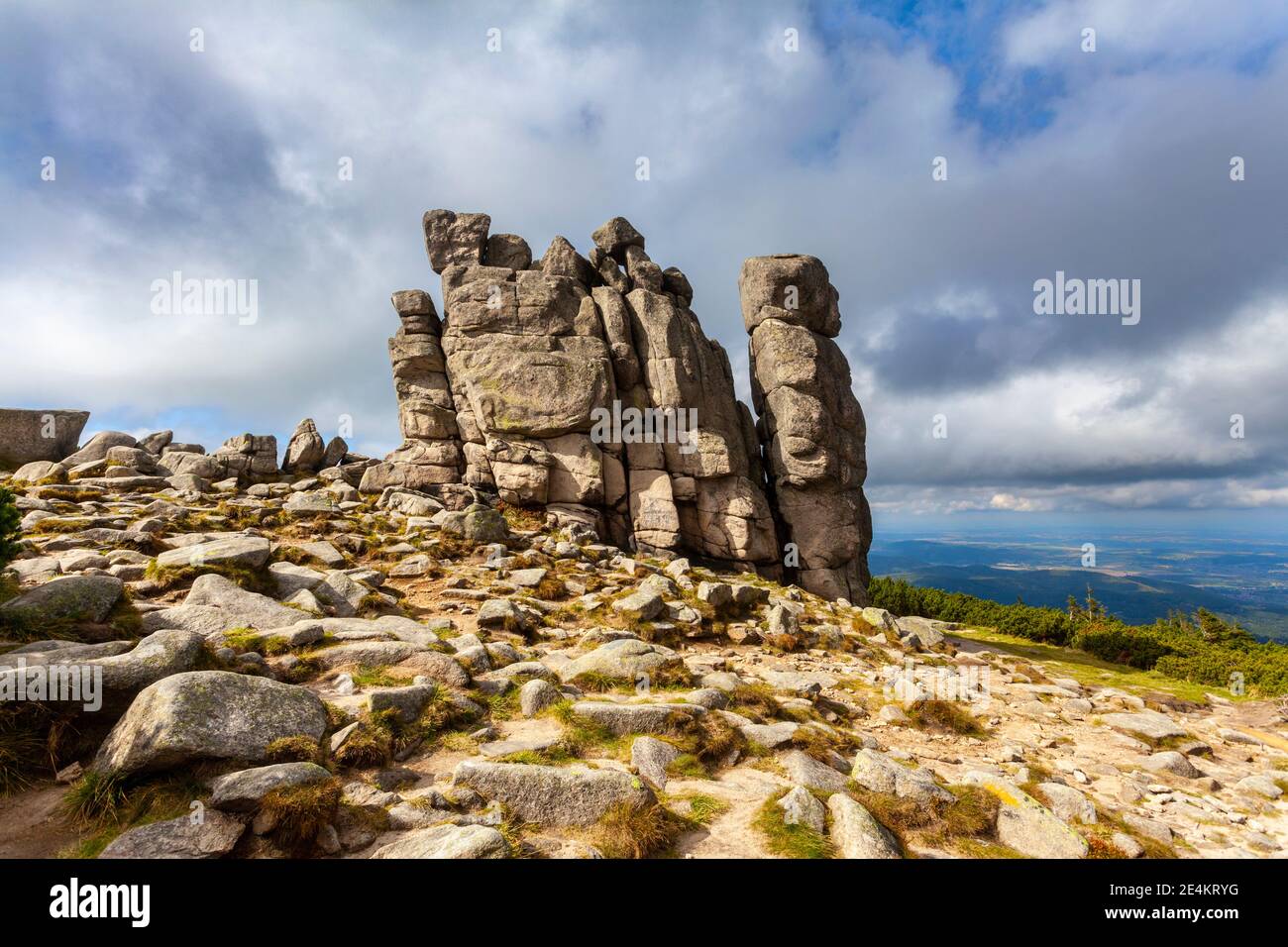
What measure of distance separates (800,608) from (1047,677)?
9557 mm

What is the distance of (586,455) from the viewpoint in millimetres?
33438

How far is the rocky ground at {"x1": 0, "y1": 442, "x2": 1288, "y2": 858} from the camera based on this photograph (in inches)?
242

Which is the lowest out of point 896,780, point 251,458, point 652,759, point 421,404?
point 896,780

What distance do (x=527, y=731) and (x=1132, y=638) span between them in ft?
127

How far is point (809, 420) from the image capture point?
122 ft

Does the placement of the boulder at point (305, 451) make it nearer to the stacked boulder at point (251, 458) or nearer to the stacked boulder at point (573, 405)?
the stacked boulder at point (251, 458)

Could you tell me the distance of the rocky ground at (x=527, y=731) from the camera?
20.2 feet

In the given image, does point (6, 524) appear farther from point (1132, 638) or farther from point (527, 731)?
point (1132, 638)

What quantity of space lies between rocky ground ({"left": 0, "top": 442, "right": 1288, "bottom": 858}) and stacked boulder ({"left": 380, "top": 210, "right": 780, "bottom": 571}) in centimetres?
1357

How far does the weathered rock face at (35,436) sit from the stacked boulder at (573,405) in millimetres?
18324

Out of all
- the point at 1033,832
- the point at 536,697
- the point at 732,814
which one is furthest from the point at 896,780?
the point at 536,697

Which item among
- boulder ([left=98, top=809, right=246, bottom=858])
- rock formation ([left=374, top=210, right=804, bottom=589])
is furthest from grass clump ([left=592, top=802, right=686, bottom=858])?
rock formation ([left=374, top=210, right=804, bottom=589])

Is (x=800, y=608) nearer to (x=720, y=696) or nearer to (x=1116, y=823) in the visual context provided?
(x=720, y=696)
